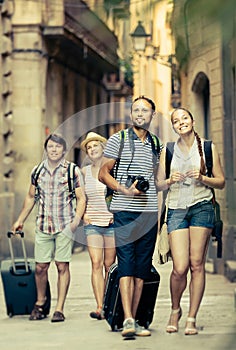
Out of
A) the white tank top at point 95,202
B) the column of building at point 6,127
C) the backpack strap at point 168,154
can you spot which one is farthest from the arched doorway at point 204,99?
the backpack strap at point 168,154

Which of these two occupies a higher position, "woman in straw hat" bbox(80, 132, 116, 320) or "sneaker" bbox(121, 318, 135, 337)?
"woman in straw hat" bbox(80, 132, 116, 320)

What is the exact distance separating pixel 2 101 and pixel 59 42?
276cm

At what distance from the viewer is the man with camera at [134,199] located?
7.54m

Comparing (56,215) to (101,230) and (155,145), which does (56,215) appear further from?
(155,145)

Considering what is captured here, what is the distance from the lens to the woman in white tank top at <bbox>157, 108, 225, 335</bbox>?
7410 mm

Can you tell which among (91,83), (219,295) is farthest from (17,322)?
(91,83)

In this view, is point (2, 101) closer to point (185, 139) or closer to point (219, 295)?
point (219, 295)

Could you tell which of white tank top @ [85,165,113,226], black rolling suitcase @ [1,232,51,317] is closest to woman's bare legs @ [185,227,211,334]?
white tank top @ [85,165,113,226]

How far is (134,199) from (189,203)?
0.42 m

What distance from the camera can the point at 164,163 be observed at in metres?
7.56

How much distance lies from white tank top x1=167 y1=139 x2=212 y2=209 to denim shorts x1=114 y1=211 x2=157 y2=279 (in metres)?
0.26

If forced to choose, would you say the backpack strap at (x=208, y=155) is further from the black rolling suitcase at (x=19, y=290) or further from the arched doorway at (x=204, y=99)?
the arched doorway at (x=204, y=99)

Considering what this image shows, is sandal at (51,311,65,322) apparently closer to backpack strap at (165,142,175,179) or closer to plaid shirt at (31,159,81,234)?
plaid shirt at (31,159,81,234)

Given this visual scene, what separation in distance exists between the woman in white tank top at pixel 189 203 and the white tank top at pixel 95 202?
1.33m
